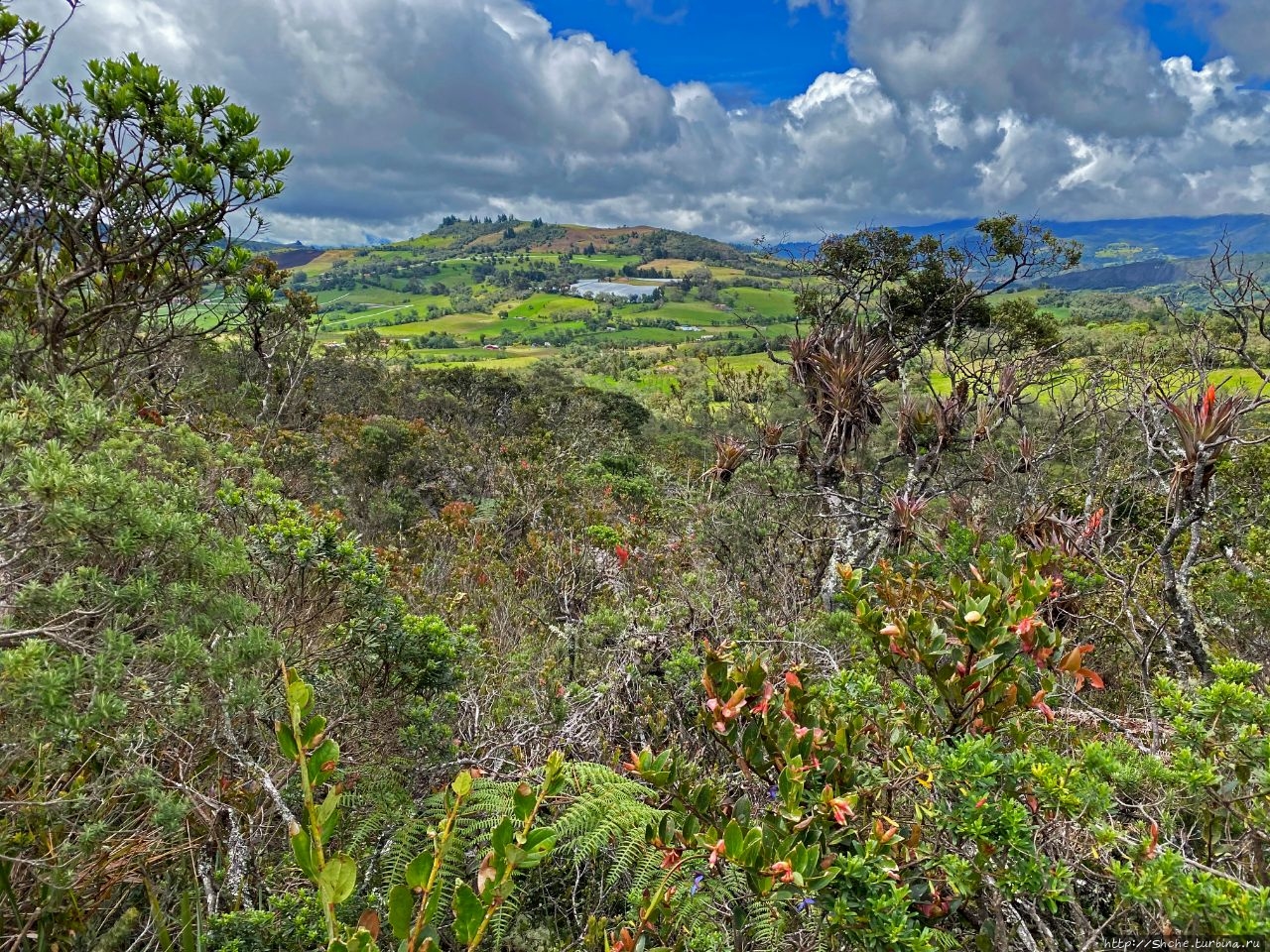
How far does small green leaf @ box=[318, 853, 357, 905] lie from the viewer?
2.93 ft

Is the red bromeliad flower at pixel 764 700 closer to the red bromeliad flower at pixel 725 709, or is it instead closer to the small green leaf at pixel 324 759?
the red bromeliad flower at pixel 725 709

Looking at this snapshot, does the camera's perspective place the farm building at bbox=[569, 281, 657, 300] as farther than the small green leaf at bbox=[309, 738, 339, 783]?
Yes

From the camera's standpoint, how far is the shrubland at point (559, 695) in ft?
4.83

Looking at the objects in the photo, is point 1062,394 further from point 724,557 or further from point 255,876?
point 255,876

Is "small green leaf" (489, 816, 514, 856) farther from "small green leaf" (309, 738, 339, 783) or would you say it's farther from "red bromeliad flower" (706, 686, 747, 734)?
"red bromeliad flower" (706, 686, 747, 734)


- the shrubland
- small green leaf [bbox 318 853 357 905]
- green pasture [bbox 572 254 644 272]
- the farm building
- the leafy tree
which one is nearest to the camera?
small green leaf [bbox 318 853 357 905]

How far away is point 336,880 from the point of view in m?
0.92

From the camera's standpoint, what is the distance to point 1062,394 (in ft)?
31.3

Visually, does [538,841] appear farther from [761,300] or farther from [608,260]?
[608,260]

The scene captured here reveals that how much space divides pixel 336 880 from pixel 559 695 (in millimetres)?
2912

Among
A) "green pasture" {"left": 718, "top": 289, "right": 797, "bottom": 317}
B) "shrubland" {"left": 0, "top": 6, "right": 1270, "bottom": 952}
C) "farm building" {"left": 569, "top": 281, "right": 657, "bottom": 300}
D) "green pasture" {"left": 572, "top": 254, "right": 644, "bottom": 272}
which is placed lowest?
"shrubland" {"left": 0, "top": 6, "right": 1270, "bottom": 952}

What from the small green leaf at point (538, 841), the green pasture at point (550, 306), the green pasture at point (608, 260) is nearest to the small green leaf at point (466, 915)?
the small green leaf at point (538, 841)

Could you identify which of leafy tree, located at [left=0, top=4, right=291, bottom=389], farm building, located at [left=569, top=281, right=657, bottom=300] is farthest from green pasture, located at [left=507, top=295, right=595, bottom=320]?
leafy tree, located at [left=0, top=4, right=291, bottom=389]

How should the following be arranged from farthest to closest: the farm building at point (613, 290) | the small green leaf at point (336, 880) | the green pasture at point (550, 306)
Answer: the farm building at point (613, 290) < the green pasture at point (550, 306) < the small green leaf at point (336, 880)
